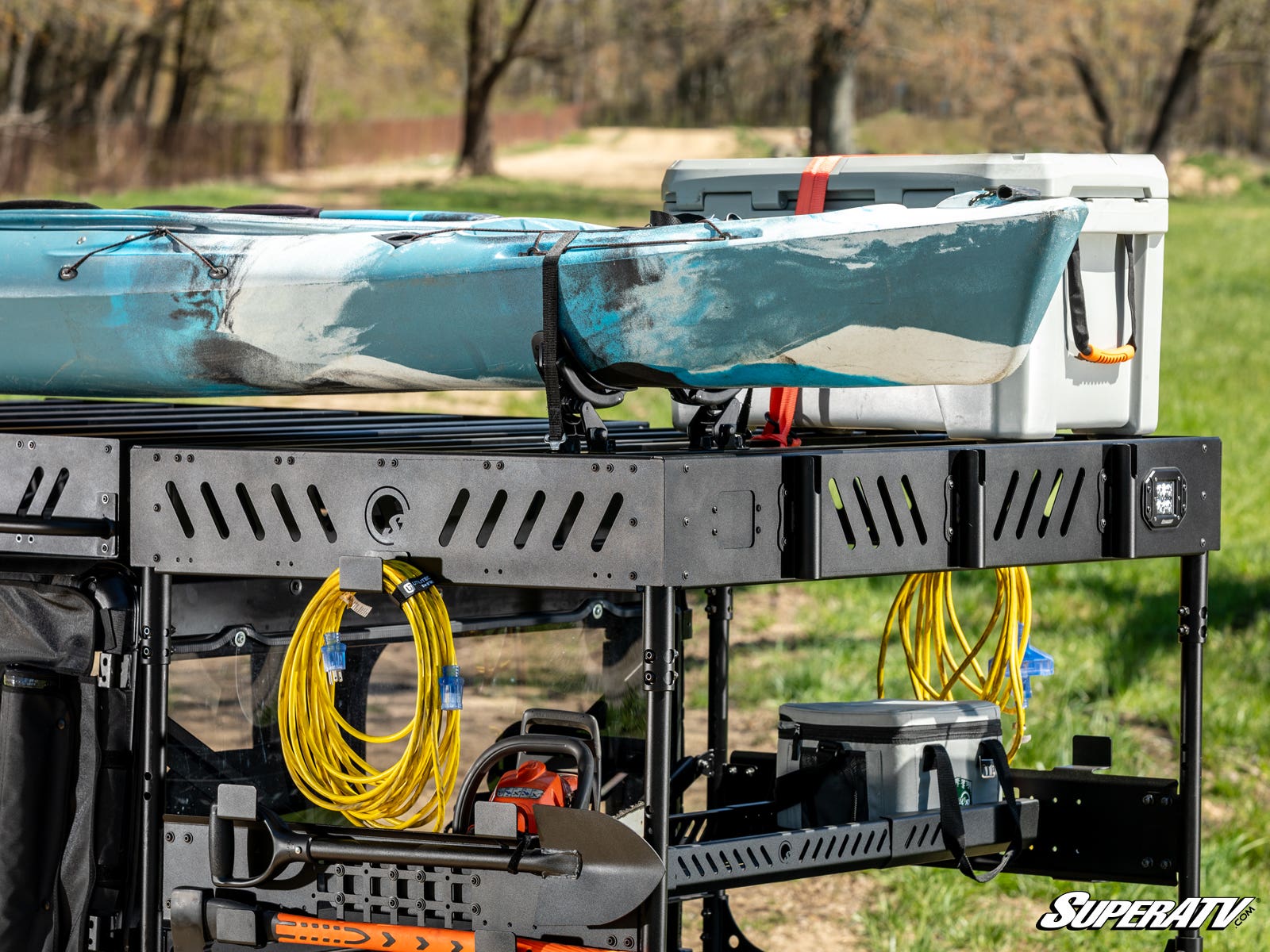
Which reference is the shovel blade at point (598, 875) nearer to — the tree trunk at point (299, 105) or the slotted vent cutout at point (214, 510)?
the slotted vent cutout at point (214, 510)

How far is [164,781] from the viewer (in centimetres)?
328

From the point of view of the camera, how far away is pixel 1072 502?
3.41 meters

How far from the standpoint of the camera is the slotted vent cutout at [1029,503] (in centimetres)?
332

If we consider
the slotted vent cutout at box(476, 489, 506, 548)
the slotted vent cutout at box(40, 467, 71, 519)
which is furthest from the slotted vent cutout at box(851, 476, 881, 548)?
the slotted vent cutout at box(40, 467, 71, 519)

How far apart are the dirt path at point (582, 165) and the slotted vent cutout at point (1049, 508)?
26.0 metres

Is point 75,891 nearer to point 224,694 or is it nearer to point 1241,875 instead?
point 224,694

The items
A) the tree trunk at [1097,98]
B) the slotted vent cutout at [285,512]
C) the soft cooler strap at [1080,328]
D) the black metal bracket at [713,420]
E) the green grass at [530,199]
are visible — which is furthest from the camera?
the tree trunk at [1097,98]

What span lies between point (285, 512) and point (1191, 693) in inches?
73.6

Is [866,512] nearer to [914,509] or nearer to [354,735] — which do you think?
[914,509]

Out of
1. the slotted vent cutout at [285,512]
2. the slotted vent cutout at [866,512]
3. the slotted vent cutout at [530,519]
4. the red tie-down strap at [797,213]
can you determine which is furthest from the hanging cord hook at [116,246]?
the slotted vent cutout at [866,512]

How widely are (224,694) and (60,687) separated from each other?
400mm

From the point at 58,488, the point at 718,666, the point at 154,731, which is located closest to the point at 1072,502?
the point at 718,666

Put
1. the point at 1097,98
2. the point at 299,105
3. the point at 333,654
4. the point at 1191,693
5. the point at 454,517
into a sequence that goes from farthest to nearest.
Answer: the point at 299,105 → the point at 1097,98 → the point at 1191,693 → the point at 333,654 → the point at 454,517

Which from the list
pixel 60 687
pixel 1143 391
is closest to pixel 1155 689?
pixel 1143 391
